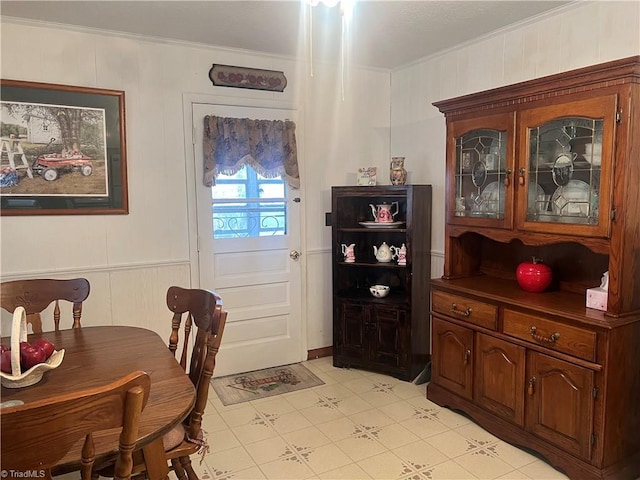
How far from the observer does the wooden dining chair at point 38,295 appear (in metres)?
2.39

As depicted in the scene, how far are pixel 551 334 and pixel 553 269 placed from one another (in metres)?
0.59

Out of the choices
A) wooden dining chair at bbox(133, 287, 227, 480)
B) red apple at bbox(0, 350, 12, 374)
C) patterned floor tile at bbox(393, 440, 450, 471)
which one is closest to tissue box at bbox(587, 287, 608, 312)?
patterned floor tile at bbox(393, 440, 450, 471)

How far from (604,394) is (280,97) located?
283 cm

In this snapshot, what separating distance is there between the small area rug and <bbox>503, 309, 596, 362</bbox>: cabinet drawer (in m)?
1.54

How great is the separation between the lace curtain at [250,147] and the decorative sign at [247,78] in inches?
10.1

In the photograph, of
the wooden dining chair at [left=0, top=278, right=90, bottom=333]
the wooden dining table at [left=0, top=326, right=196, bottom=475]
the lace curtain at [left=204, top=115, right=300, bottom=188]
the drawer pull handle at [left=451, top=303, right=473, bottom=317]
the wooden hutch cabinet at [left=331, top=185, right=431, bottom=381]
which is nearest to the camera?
the wooden dining table at [left=0, top=326, right=196, bottom=475]

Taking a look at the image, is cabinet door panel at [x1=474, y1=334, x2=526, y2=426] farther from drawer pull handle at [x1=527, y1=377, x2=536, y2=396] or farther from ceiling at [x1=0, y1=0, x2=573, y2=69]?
ceiling at [x1=0, y1=0, x2=573, y2=69]

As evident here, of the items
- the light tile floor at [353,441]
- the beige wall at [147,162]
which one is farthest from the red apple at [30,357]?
the beige wall at [147,162]

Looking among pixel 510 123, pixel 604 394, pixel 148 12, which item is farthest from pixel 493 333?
pixel 148 12

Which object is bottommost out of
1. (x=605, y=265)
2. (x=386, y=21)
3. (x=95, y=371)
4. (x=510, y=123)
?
(x=95, y=371)

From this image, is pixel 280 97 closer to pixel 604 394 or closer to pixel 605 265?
pixel 605 265

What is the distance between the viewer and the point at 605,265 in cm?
258

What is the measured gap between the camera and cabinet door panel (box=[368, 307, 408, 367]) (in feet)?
11.6

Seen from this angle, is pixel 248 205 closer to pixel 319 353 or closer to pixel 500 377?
pixel 319 353
